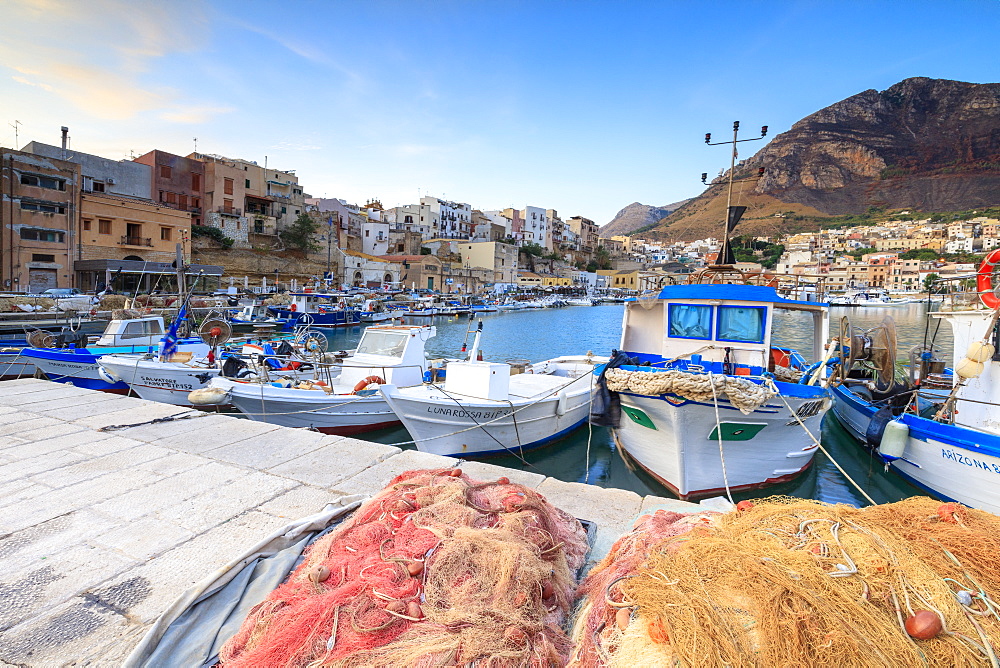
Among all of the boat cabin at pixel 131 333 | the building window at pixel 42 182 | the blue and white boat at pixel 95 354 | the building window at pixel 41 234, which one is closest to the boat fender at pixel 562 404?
the blue and white boat at pixel 95 354

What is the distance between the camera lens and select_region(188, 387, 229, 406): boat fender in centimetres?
947

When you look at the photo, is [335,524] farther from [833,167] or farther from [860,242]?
[833,167]

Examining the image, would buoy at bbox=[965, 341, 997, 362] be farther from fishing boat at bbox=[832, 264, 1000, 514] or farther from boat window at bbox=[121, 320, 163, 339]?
boat window at bbox=[121, 320, 163, 339]

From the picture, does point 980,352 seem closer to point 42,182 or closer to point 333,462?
point 333,462

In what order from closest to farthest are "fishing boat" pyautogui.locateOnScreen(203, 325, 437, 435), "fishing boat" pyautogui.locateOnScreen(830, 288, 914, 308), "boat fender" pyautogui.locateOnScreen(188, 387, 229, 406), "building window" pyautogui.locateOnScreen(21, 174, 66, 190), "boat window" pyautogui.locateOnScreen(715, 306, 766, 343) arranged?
"boat window" pyautogui.locateOnScreen(715, 306, 766, 343)
"boat fender" pyautogui.locateOnScreen(188, 387, 229, 406)
"fishing boat" pyautogui.locateOnScreen(203, 325, 437, 435)
"building window" pyautogui.locateOnScreen(21, 174, 66, 190)
"fishing boat" pyautogui.locateOnScreen(830, 288, 914, 308)

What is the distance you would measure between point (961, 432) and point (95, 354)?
66.0ft

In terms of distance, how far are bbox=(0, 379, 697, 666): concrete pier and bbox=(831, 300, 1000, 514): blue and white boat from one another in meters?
5.78

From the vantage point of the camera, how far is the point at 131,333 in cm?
1523

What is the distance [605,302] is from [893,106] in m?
198

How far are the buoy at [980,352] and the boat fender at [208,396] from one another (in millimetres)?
12983

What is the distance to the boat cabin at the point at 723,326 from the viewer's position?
7.79m

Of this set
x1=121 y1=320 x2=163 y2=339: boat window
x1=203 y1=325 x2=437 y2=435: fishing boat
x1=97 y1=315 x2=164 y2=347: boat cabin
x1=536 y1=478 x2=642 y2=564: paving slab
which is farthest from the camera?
x1=121 y1=320 x2=163 y2=339: boat window

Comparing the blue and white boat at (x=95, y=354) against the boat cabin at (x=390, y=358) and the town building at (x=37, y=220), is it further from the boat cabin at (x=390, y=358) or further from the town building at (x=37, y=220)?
the town building at (x=37, y=220)

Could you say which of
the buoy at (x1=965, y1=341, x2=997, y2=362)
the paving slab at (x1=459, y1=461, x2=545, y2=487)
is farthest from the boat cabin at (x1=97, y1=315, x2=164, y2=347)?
the buoy at (x1=965, y1=341, x2=997, y2=362)
